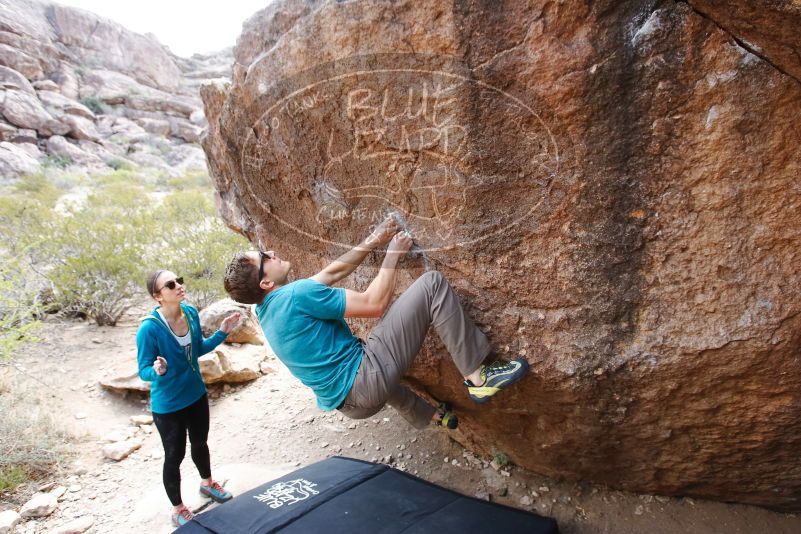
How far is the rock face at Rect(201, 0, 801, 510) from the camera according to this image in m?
1.53

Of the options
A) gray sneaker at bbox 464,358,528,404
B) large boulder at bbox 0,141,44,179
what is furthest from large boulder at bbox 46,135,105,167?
gray sneaker at bbox 464,358,528,404

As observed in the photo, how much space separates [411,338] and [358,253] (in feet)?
1.60

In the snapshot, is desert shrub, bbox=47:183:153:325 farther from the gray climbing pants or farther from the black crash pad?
the gray climbing pants

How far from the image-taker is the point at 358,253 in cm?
224

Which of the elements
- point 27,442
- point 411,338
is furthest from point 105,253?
point 411,338

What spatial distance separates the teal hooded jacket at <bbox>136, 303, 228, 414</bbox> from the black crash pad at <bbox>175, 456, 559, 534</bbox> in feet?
1.97

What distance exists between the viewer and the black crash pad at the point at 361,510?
2.20 metres

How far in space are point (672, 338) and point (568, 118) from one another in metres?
0.90

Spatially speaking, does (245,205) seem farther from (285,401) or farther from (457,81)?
(285,401)

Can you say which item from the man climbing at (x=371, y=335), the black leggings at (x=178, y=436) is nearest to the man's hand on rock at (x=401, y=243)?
the man climbing at (x=371, y=335)

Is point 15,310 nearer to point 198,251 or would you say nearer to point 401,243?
point 198,251

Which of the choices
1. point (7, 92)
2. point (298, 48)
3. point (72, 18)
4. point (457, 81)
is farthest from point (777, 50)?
point (72, 18)

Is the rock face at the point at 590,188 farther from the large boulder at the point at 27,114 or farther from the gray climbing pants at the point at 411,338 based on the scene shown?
the large boulder at the point at 27,114

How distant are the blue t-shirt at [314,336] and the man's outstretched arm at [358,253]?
8.0 inches
